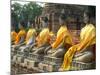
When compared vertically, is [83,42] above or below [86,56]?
above

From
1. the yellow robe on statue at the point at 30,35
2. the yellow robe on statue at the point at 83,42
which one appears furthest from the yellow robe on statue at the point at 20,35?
the yellow robe on statue at the point at 83,42

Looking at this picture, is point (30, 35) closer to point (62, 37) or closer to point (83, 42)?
point (62, 37)

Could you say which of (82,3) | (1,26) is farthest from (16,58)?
(82,3)

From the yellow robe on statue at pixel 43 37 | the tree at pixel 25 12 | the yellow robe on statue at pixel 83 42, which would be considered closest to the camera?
the tree at pixel 25 12

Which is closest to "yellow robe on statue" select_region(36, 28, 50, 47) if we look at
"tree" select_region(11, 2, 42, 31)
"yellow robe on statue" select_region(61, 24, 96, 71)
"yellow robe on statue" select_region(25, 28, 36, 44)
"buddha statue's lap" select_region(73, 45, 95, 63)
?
"yellow robe on statue" select_region(25, 28, 36, 44)

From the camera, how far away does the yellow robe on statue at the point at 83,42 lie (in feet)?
7.98

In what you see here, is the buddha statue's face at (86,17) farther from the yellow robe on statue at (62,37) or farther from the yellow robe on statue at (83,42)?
the yellow robe on statue at (62,37)

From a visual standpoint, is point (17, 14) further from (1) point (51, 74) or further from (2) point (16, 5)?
(1) point (51, 74)

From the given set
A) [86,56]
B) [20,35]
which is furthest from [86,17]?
[20,35]

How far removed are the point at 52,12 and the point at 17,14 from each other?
1.25 feet

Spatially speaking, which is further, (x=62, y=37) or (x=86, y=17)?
(x=86, y=17)

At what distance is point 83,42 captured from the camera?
250 cm

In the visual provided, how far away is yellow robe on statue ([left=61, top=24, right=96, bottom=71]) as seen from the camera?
2.43 m

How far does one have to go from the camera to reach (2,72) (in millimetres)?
2189
